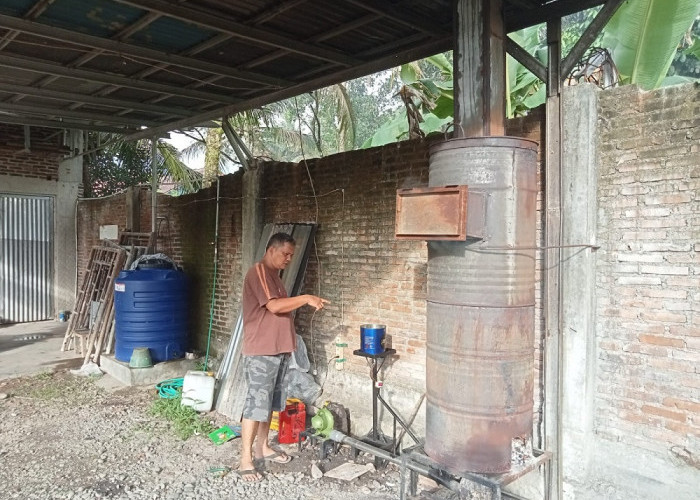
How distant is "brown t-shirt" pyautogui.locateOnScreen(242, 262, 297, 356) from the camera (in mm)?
4301

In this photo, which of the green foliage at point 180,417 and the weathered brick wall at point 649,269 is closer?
the weathered brick wall at point 649,269

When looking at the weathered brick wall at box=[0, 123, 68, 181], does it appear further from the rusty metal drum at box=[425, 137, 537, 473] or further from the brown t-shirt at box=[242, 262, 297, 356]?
the rusty metal drum at box=[425, 137, 537, 473]

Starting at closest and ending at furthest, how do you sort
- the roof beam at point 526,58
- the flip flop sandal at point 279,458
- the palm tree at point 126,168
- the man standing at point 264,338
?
the roof beam at point 526,58 < the man standing at point 264,338 < the flip flop sandal at point 279,458 < the palm tree at point 126,168

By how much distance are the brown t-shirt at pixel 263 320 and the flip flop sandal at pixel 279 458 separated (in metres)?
0.96

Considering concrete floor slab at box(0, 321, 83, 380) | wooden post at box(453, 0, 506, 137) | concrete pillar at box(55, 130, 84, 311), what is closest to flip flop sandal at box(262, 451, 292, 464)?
wooden post at box(453, 0, 506, 137)

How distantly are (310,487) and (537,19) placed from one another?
3.98 meters

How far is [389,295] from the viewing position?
15.9ft

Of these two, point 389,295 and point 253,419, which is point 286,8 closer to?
point 389,295

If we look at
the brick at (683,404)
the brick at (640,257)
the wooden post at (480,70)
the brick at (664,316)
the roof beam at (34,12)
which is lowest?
the brick at (683,404)

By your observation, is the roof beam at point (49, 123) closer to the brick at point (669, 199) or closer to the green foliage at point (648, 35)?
the green foliage at point (648, 35)

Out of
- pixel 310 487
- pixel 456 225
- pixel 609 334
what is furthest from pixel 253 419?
pixel 609 334

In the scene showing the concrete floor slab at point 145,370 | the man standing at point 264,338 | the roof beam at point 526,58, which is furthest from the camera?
the concrete floor slab at point 145,370

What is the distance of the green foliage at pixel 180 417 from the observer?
509 cm

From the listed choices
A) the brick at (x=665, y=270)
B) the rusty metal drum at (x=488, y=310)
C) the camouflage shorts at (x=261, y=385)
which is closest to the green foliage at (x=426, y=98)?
the rusty metal drum at (x=488, y=310)
